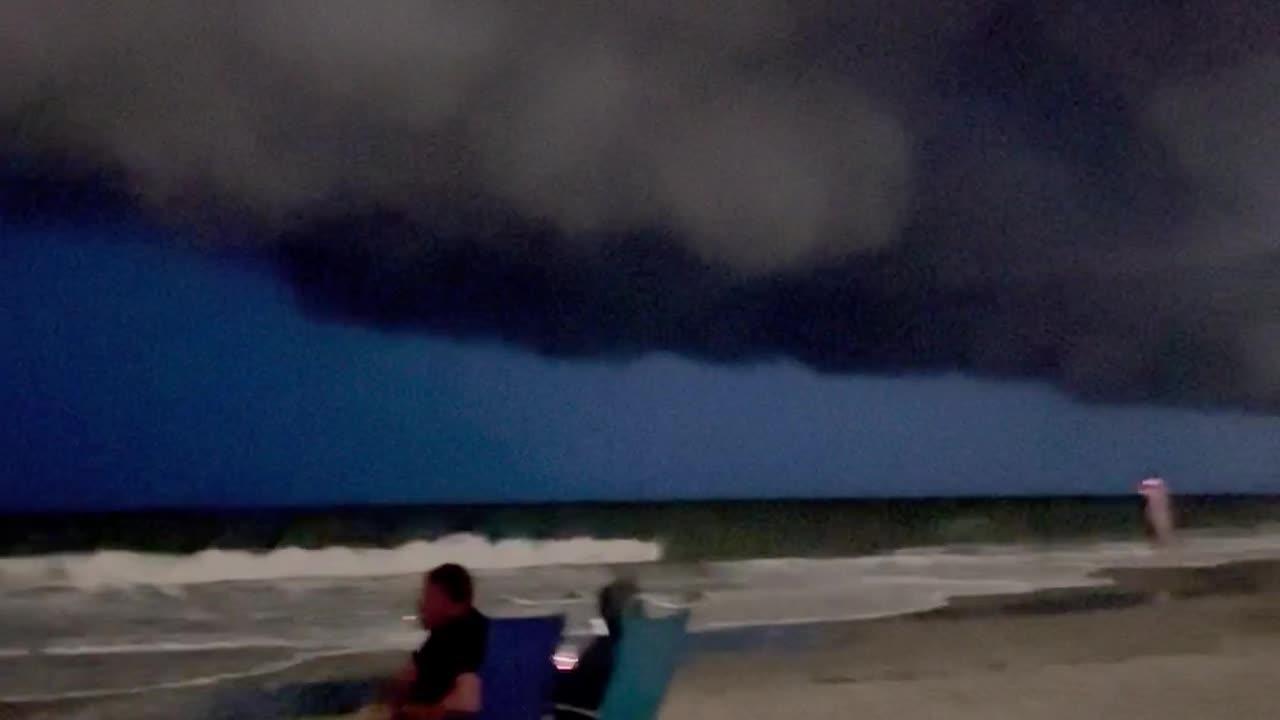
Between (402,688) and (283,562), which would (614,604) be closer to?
(402,688)

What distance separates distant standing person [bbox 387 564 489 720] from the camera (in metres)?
3.01

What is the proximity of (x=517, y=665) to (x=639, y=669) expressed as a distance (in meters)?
0.29

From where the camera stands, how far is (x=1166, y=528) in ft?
32.6

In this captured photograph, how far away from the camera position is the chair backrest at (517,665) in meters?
3.15

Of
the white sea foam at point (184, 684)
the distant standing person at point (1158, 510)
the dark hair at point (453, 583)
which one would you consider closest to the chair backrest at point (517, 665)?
the dark hair at point (453, 583)

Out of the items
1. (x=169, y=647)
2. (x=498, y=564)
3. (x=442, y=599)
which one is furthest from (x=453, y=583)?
(x=498, y=564)

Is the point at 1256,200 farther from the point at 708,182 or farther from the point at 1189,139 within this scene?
the point at 708,182

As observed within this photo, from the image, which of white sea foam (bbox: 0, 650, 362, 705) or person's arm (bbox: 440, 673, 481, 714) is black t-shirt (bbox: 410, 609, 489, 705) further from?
white sea foam (bbox: 0, 650, 362, 705)

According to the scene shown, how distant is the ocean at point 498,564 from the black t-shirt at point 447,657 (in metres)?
2.63

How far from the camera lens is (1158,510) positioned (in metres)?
9.65

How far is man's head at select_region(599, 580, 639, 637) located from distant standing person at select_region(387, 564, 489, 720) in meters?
0.35

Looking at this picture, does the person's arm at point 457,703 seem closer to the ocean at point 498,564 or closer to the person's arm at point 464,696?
the person's arm at point 464,696

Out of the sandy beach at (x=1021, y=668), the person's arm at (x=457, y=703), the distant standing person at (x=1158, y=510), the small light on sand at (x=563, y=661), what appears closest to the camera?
the person's arm at (x=457, y=703)

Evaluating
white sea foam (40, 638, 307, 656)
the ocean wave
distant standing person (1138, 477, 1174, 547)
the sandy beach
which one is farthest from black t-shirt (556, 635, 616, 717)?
distant standing person (1138, 477, 1174, 547)
